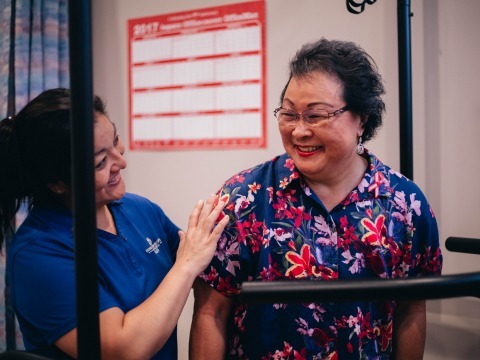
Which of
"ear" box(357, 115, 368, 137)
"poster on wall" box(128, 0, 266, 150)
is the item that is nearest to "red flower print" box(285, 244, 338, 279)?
"ear" box(357, 115, 368, 137)

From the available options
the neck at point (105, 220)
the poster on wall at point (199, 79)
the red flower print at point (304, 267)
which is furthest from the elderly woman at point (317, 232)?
the poster on wall at point (199, 79)

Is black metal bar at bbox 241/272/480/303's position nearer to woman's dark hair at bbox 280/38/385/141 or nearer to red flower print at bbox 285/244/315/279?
red flower print at bbox 285/244/315/279

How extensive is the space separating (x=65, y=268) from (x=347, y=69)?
817 millimetres

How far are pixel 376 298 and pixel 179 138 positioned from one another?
1642mm

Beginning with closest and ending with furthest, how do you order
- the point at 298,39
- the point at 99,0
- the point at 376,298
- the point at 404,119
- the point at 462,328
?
the point at 376,298 < the point at 404,119 < the point at 462,328 < the point at 298,39 < the point at 99,0

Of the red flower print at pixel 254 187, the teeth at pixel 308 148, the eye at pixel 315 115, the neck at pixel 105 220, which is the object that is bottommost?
the neck at pixel 105 220

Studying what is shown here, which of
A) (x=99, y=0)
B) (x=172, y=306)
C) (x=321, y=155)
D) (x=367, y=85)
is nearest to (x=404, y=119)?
(x=367, y=85)

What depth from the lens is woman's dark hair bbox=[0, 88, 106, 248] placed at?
1026 millimetres

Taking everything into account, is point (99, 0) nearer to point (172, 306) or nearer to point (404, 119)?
point (404, 119)

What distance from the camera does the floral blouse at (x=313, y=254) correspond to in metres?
1.14

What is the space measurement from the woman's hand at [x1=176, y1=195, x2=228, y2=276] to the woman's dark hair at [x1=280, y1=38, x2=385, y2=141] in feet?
1.32

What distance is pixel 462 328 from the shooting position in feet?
5.53

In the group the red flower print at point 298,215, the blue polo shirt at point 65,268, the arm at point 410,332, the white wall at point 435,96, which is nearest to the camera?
the blue polo shirt at point 65,268

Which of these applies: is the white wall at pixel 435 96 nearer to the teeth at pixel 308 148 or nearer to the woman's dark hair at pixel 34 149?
the teeth at pixel 308 148
